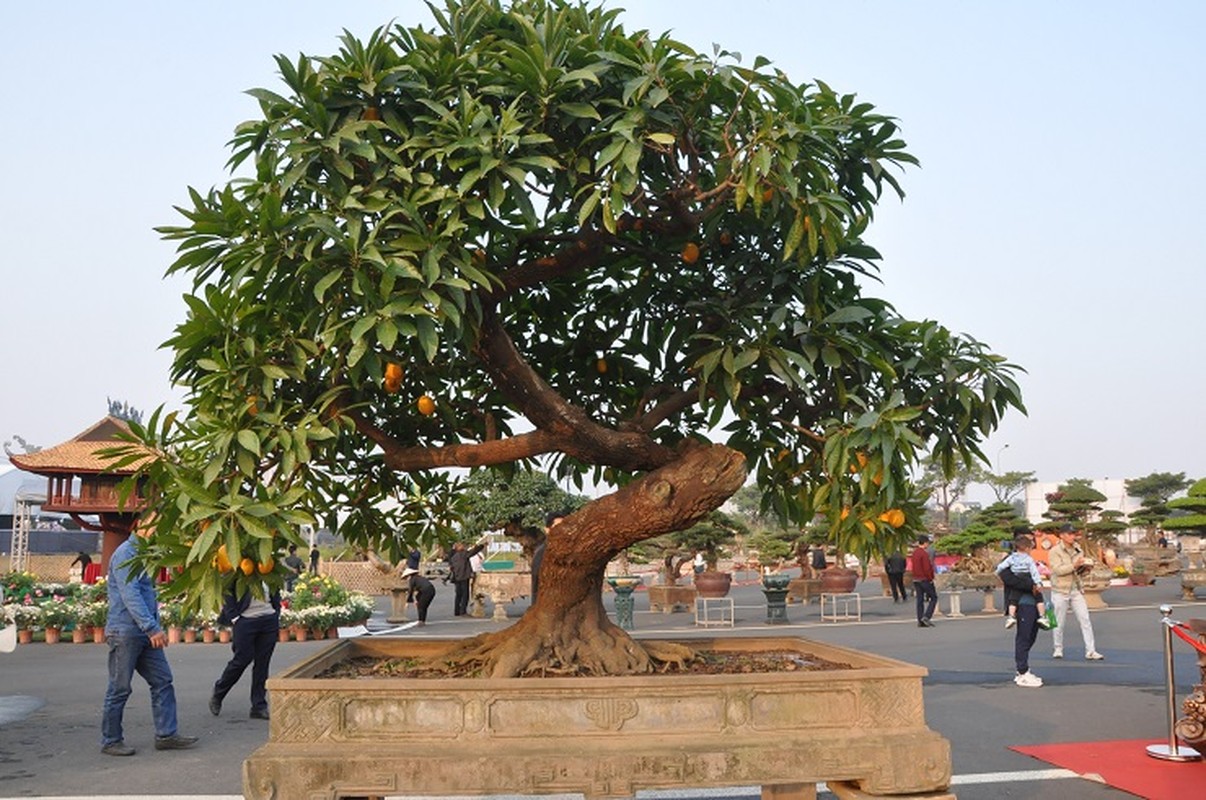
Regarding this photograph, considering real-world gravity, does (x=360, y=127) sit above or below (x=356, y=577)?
above

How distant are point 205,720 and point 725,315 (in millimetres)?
7262

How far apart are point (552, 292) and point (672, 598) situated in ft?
64.5

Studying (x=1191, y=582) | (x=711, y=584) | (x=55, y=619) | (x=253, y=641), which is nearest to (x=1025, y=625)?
(x=253, y=641)

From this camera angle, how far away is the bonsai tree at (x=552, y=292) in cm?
415

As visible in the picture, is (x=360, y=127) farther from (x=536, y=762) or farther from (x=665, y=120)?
(x=536, y=762)

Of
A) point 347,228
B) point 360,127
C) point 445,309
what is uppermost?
point 360,127

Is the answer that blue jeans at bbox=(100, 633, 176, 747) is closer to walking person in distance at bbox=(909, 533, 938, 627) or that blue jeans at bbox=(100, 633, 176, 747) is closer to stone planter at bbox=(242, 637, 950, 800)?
stone planter at bbox=(242, 637, 950, 800)

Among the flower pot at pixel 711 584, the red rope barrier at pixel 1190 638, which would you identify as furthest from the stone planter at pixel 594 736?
the flower pot at pixel 711 584

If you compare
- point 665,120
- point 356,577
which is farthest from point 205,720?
point 356,577

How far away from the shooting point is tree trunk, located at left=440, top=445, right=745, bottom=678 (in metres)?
5.03

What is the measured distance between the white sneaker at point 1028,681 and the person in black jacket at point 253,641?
7748mm

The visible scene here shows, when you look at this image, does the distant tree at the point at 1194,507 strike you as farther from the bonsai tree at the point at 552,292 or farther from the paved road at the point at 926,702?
the bonsai tree at the point at 552,292

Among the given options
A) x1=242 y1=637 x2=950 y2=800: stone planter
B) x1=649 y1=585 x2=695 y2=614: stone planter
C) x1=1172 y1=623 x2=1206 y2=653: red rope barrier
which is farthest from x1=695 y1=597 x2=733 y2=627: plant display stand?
x1=242 y1=637 x2=950 y2=800: stone planter

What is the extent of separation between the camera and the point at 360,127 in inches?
164
